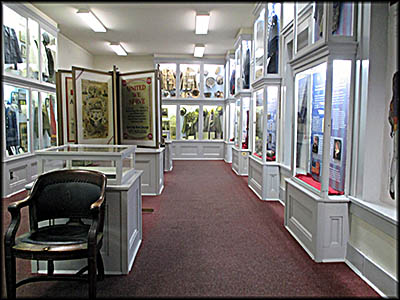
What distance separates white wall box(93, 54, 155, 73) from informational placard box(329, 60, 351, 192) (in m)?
9.52

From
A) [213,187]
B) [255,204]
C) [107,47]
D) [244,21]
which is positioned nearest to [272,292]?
[255,204]

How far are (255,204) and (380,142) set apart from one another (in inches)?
110

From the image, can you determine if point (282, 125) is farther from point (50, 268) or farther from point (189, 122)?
point (189, 122)

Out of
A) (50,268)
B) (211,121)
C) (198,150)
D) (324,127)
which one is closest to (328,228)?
(324,127)

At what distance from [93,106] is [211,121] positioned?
7312mm

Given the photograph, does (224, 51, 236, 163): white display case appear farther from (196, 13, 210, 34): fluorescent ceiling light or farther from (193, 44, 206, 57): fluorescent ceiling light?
(196, 13, 210, 34): fluorescent ceiling light

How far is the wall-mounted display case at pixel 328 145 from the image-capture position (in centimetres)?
306

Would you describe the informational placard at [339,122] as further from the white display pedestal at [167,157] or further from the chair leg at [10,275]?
the white display pedestal at [167,157]

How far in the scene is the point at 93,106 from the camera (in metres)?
4.53

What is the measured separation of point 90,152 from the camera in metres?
2.83

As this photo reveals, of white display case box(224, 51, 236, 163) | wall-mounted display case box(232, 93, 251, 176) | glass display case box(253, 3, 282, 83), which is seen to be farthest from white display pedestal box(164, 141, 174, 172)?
glass display case box(253, 3, 282, 83)

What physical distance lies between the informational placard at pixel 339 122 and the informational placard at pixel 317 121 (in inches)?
4.1

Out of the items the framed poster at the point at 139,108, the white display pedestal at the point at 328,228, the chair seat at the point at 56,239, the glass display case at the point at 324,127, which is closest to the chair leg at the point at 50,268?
the chair seat at the point at 56,239

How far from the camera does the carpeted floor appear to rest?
8.63 feet
